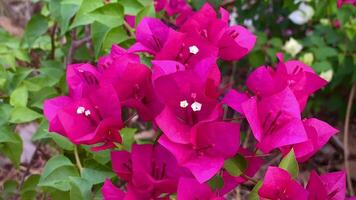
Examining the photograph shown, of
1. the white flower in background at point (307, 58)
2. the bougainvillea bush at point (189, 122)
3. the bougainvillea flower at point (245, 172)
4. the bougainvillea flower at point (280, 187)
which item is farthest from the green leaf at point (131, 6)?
A: the white flower in background at point (307, 58)

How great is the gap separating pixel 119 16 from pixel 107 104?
13.5 inches

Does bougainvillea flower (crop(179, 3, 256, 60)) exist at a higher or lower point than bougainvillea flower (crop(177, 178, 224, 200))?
higher

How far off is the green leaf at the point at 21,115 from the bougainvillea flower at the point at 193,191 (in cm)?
48

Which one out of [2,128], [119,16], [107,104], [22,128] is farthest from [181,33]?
[22,128]

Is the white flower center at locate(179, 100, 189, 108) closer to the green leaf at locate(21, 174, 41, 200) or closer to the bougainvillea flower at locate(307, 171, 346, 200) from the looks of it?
the bougainvillea flower at locate(307, 171, 346, 200)

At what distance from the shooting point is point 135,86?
0.86m

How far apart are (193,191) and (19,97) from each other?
0.56 m

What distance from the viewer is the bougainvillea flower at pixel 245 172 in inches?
35.4

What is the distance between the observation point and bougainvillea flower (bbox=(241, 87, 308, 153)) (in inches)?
32.0

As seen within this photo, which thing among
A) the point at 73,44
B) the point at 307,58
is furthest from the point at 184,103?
the point at 307,58

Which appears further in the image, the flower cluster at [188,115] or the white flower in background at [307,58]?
the white flower in background at [307,58]

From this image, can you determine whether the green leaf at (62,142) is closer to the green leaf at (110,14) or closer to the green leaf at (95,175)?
the green leaf at (95,175)

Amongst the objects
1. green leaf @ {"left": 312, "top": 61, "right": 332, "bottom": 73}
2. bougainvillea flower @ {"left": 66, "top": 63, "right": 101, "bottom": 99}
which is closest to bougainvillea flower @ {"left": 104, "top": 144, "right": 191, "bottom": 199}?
bougainvillea flower @ {"left": 66, "top": 63, "right": 101, "bottom": 99}

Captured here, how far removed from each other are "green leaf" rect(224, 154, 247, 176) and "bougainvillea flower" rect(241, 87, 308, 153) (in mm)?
46
